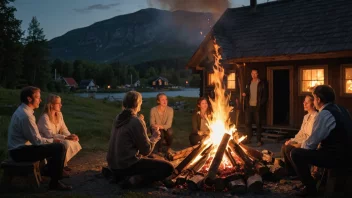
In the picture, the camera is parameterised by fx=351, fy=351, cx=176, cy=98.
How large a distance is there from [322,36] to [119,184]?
338 inches

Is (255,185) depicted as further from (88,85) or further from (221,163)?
(88,85)

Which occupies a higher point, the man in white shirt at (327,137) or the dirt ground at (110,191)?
the man in white shirt at (327,137)

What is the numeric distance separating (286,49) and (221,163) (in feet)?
20.7

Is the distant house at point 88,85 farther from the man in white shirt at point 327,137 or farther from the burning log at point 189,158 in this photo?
the man in white shirt at point 327,137

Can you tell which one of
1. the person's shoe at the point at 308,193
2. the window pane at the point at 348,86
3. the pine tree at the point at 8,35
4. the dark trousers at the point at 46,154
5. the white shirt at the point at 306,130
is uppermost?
the pine tree at the point at 8,35

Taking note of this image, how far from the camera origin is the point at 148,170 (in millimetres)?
5723

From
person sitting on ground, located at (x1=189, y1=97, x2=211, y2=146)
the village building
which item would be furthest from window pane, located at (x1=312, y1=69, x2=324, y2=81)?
the village building

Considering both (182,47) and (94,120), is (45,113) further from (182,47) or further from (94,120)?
(182,47)

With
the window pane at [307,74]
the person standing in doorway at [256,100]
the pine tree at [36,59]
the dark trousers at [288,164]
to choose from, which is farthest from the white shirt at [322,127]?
the pine tree at [36,59]

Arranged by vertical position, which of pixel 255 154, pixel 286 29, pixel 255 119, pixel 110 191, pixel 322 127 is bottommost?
pixel 110 191

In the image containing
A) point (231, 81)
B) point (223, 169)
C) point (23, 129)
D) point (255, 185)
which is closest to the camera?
point (23, 129)

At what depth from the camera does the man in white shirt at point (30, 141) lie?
5.42 meters

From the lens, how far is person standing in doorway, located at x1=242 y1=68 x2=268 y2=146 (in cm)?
1047

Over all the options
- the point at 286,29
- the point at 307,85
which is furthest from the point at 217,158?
the point at 286,29
